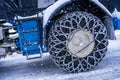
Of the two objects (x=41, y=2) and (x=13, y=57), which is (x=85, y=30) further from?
(x=13, y=57)

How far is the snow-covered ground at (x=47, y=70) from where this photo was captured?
16.3 feet

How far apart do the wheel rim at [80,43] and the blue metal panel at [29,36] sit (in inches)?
21.5

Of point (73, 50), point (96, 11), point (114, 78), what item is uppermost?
point (96, 11)

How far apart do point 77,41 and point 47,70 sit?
0.92m

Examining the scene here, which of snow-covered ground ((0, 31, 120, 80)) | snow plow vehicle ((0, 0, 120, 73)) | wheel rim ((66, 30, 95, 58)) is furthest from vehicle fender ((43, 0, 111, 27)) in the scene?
snow-covered ground ((0, 31, 120, 80))

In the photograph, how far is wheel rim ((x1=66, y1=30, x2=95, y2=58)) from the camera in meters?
4.96

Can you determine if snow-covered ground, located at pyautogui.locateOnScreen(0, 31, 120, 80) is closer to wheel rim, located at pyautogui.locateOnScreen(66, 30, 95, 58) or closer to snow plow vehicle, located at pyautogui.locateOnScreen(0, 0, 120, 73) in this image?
snow plow vehicle, located at pyautogui.locateOnScreen(0, 0, 120, 73)

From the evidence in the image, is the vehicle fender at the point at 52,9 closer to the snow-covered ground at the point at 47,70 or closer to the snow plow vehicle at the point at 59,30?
the snow plow vehicle at the point at 59,30

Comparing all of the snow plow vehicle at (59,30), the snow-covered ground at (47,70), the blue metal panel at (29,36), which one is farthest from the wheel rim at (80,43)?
the blue metal panel at (29,36)

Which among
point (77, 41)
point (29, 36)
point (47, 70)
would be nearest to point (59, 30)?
point (77, 41)

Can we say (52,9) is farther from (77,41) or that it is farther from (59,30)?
(77,41)

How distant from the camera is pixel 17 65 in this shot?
602 centimetres

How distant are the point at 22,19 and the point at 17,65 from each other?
4.55ft

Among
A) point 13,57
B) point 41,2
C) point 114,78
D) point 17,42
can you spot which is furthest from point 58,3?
point 13,57
